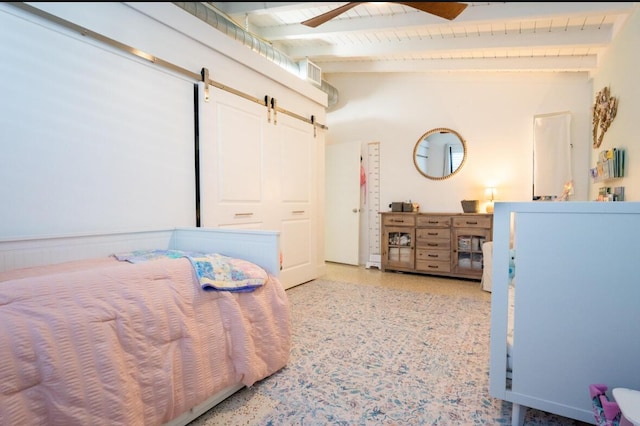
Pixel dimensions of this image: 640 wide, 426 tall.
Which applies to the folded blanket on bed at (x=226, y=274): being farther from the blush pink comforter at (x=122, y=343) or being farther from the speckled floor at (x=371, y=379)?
the speckled floor at (x=371, y=379)

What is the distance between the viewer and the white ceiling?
2799 millimetres

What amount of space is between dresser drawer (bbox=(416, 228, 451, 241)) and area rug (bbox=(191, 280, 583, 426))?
132 cm

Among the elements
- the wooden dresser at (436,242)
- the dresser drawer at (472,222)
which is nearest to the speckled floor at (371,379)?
the wooden dresser at (436,242)

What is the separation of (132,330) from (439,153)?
168 inches

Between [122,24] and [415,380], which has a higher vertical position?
[122,24]

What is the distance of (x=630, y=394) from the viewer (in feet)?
3.43

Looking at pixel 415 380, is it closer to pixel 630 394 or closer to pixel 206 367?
pixel 630 394

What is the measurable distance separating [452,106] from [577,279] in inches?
147

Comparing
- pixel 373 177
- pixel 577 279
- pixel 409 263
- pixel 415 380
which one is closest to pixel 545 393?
pixel 577 279

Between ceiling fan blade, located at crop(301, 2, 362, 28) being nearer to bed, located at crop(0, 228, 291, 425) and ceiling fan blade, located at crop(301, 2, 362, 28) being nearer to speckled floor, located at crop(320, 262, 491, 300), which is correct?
bed, located at crop(0, 228, 291, 425)

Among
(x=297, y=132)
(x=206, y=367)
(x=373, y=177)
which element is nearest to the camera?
(x=206, y=367)

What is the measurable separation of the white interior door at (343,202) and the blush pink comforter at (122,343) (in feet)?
10.9

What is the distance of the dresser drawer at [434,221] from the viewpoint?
4062 millimetres

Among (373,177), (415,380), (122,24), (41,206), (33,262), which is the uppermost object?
(122,24)
